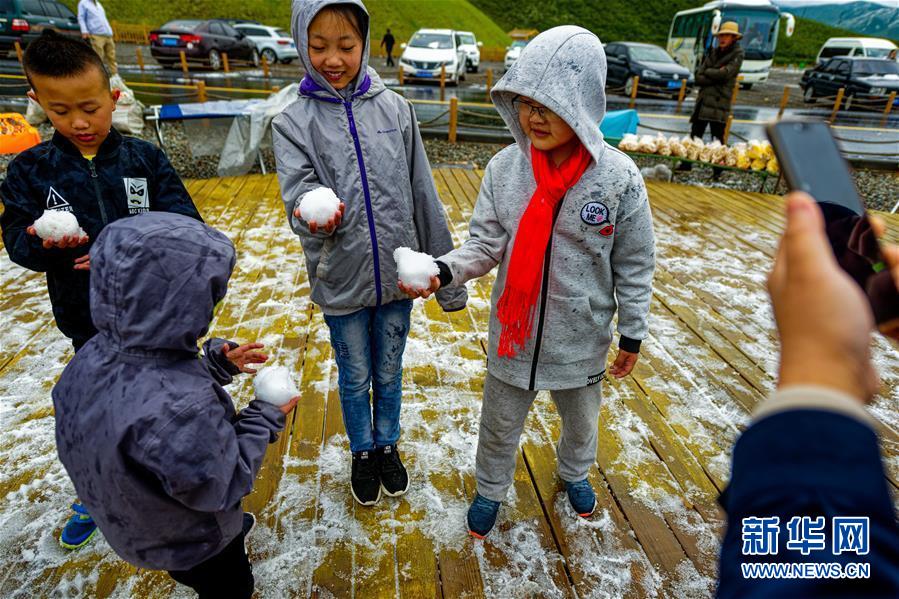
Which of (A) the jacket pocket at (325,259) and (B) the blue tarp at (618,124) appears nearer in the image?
(A) the jacket pocket at (325,259)

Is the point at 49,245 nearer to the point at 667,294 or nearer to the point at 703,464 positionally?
the point at 703,464

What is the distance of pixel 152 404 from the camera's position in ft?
3.76

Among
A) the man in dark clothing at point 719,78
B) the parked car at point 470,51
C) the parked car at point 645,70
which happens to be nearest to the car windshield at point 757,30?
the parked car at point 645,70

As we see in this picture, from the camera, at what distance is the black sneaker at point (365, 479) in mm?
2164

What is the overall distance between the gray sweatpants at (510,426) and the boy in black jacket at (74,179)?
1412 millimetres

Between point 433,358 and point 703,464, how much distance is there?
1600 millimetres

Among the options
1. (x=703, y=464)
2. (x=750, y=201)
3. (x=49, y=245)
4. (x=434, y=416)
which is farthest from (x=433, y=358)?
(x=750, y=201)

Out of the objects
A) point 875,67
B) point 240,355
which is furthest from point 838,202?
point 875,67

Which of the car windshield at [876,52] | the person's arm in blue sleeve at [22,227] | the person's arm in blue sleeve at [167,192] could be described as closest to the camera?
the person's arm in blue sleeve at [22,227]

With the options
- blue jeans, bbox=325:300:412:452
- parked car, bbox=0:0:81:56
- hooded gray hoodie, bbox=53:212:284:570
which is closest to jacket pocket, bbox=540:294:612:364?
blue jeans, bbox=325:300:412:452

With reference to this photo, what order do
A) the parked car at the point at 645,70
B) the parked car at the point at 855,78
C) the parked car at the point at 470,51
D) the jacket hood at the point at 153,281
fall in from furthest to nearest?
the parked car at the point at 470,51
the parked car at the point at 855,78
the parked car at the point at 645,70
the jacket hood at the point at 153,281

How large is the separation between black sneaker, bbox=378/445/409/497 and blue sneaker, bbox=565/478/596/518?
28.5 inches

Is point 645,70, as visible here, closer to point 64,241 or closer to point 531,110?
point 531,110

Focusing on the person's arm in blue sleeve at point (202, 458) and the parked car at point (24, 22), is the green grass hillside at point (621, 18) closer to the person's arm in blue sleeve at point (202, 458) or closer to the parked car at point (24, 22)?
the parked car at point (24, 22)
